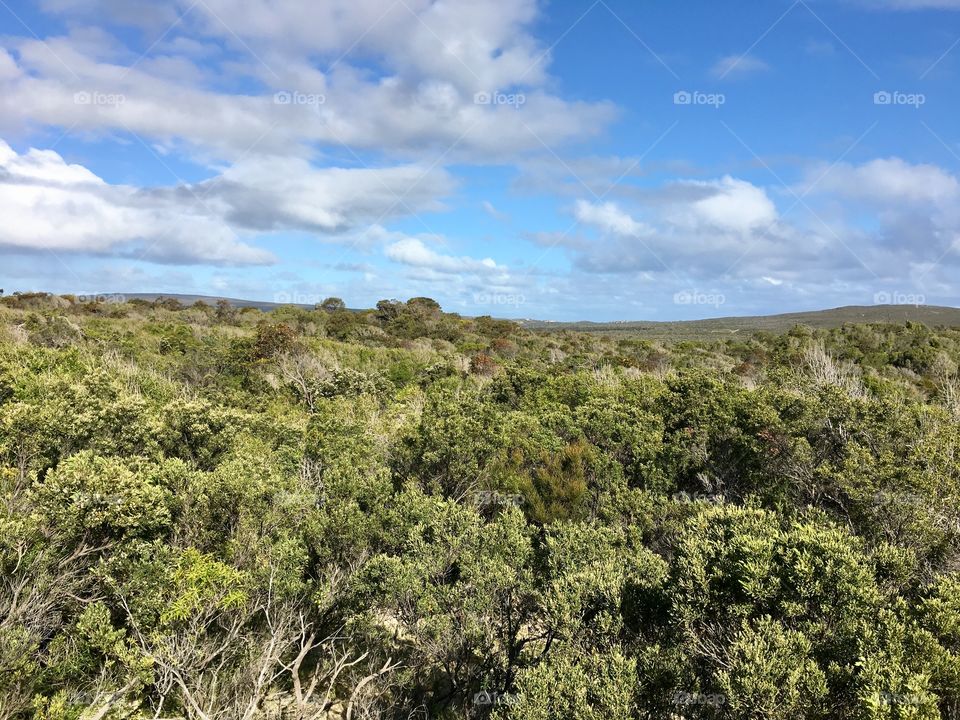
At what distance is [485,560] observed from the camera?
8531 mm

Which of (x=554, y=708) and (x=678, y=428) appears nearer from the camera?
(x=554, y=708)

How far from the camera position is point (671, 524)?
33.8ft

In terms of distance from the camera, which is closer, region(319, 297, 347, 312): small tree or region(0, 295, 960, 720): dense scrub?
region(0, 295, 960, 720): dense scrub

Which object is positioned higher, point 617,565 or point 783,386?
point 783,386

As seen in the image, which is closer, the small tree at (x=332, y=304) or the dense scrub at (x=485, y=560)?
the dense scrub at (x=485, y=560)

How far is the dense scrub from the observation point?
221 inches

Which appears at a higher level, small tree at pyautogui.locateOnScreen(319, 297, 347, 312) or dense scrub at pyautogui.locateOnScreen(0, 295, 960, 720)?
small tree at pyautogui.locateOnScreen(319, 297, 347, 312)

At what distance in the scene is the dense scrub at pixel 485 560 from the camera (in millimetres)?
5602

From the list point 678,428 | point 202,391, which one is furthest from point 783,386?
point 202,391

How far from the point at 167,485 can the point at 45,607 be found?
2651mm

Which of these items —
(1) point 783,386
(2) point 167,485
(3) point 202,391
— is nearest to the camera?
(2) point 167,485

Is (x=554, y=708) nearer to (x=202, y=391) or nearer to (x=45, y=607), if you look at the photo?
(x=45, y=607)

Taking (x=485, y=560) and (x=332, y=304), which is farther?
(x=332, y=304)

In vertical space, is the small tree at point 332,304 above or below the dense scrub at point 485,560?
above
